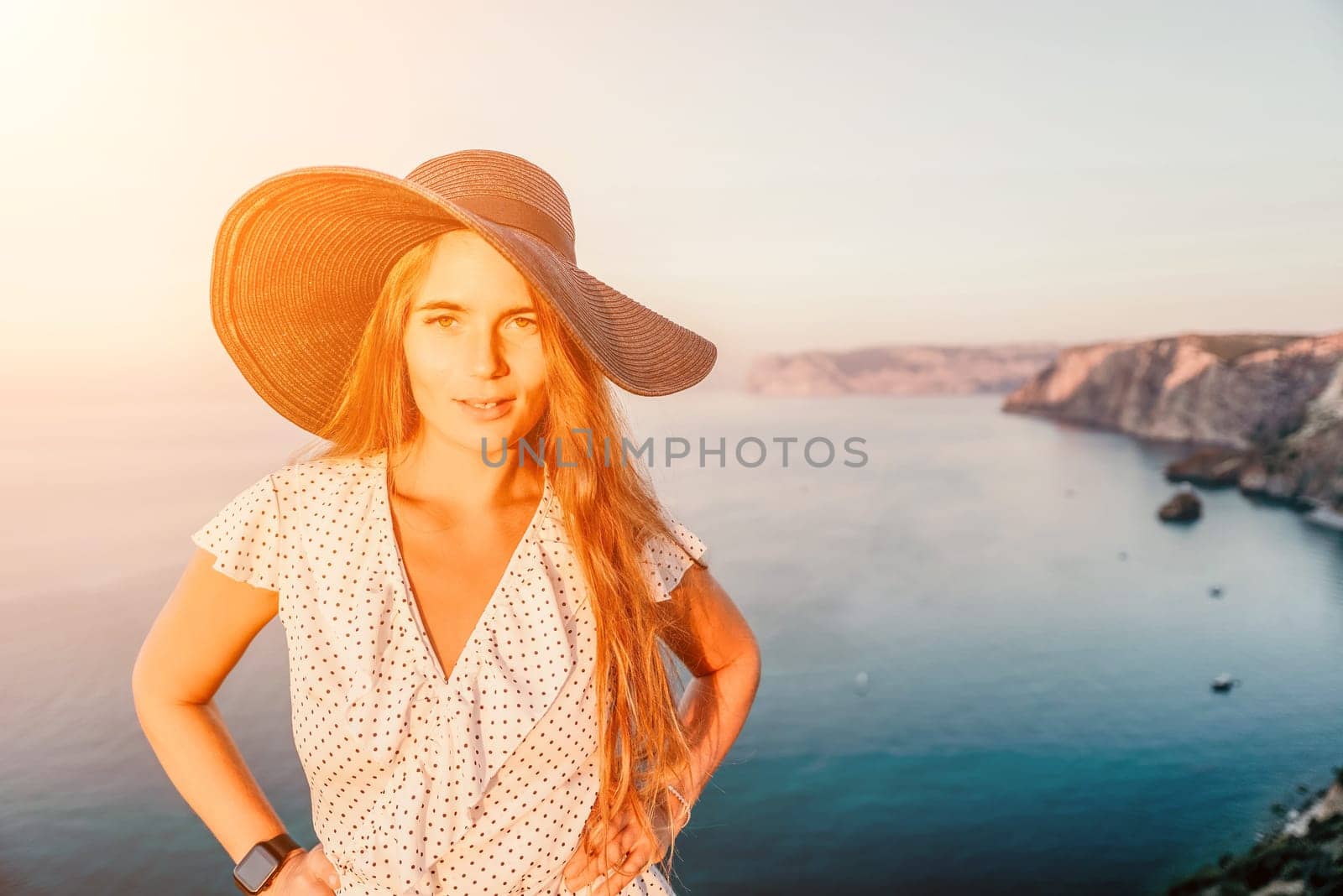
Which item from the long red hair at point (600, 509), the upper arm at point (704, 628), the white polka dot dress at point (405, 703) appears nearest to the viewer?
the white polka dot dress at point (405, 703)

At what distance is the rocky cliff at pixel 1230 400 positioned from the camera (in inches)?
234

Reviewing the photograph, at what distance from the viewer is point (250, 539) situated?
103 cm

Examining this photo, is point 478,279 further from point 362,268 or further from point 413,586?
point 413,586

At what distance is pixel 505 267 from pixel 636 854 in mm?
745

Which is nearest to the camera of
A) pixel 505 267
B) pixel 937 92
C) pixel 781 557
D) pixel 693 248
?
pixel 505 267

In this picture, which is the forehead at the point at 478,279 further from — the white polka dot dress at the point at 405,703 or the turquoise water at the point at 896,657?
the turquoise water at the point at 896,657

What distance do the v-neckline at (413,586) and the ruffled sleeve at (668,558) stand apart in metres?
0.15

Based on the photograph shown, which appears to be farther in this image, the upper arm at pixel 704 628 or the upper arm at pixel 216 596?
the upper arm at pixel 704 628

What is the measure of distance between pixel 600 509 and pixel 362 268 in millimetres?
430

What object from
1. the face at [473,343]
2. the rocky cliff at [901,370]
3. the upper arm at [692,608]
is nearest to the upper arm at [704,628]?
the upper arm at [692,608]

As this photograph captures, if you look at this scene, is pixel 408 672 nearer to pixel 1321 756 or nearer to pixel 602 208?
pixel 602 208

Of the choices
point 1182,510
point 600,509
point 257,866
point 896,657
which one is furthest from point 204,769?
point 1182,510

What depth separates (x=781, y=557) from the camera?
18.1ft

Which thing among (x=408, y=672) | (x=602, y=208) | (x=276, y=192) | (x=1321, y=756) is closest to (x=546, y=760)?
(x=408, y=672)
